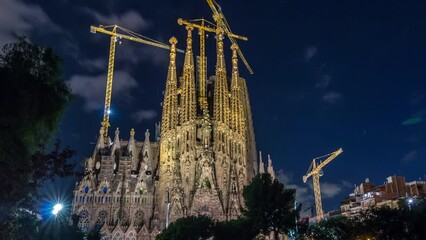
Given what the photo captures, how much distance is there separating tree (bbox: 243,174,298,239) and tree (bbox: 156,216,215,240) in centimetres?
623

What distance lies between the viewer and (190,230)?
47.9 metres

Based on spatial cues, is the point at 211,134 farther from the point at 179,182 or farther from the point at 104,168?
the point at 104,168

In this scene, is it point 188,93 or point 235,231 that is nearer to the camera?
point 235,231

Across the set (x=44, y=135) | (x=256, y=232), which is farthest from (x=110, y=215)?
(x=44, y=135)

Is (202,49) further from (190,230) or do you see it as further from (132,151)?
(190,230)

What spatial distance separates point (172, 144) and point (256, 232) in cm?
3938

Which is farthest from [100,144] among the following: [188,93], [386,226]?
[386,226]

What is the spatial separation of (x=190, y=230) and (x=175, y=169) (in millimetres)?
29454

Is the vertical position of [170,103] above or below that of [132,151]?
above

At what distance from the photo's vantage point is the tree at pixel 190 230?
4759cm

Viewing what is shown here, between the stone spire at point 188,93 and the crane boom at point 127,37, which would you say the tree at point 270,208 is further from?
the crane boom at point 127,37

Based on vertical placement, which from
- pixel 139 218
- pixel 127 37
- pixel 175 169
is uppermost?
pixel 127 37

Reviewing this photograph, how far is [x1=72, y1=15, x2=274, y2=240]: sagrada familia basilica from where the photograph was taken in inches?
2876

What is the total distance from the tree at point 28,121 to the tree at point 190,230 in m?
29.0
